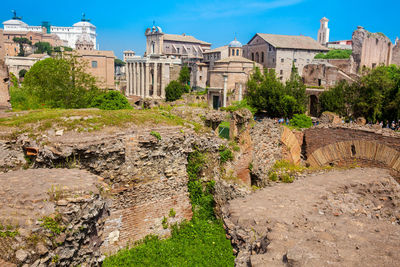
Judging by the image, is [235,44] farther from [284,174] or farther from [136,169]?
[136,169]

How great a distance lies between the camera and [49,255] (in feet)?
11.7

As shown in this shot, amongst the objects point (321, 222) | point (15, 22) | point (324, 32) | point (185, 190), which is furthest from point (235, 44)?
point (15, 22)

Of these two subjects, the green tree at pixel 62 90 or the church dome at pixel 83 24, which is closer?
the green tree at pixel 62 90

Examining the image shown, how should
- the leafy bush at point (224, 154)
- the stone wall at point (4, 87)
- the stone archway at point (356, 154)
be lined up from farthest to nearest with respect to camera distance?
1. the stone wall at point (4, 87)
2. the stone archway at point (356, 154)
3. the leafy bush at point (224, 154)

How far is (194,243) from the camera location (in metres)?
7.27

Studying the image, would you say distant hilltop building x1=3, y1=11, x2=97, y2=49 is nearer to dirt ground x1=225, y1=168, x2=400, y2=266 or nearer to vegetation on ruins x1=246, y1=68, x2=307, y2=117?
vegetation on ruins x1=246, y1=68, x2=307, y2=117

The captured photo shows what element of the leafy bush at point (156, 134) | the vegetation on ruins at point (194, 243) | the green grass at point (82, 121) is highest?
the green grass at point (82, 121)

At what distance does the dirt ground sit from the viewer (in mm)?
3516

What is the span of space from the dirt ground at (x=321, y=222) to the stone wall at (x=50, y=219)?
1981 mm

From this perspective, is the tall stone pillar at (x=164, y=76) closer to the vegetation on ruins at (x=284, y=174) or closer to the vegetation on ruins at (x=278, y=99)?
the vegetation on ruins at (x=278, y=99)

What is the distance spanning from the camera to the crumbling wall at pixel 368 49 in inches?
1713

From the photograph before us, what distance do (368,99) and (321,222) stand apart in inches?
939

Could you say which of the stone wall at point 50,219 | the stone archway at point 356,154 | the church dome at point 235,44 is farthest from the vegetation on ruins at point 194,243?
the church dome at point 235,44

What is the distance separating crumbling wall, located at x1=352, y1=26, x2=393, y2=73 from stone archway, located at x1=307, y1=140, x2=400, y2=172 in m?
36.8
